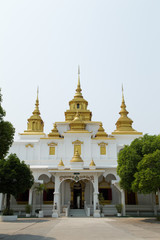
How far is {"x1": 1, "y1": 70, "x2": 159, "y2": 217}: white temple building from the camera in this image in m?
26.4

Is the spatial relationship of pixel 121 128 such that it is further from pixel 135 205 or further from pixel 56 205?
pixel 56 205

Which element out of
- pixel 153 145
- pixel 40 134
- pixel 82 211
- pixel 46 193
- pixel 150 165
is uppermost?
pixel 40 134

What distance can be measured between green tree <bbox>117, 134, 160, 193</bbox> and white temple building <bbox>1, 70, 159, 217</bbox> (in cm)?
451

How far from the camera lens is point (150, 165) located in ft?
65.7

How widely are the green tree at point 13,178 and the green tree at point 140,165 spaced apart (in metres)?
8.41

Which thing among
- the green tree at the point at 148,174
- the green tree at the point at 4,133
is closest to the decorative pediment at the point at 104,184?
the green tree at the point at 148,174

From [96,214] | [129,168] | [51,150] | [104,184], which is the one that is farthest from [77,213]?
[51,150]

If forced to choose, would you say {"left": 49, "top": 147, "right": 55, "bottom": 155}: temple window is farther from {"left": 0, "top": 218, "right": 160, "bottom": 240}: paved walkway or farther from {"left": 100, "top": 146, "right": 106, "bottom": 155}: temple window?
{"left": 0, "top": 218, "right": 160, "bottom": 240}: paved walkway

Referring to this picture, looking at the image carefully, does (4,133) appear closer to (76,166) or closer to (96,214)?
(76,166)

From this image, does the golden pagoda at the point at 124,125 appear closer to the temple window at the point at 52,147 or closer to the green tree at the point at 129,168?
the temple window at the point at 52,147

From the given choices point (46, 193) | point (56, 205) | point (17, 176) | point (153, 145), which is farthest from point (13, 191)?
point (153, 145)

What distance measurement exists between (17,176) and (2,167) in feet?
5.36

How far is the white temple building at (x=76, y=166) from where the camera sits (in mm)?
26422

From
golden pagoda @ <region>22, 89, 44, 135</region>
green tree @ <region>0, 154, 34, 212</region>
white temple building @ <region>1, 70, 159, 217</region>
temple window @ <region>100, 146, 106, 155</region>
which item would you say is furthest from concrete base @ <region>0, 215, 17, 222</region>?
golden pagoda @ <region>22, 89, 44, 135</region>
